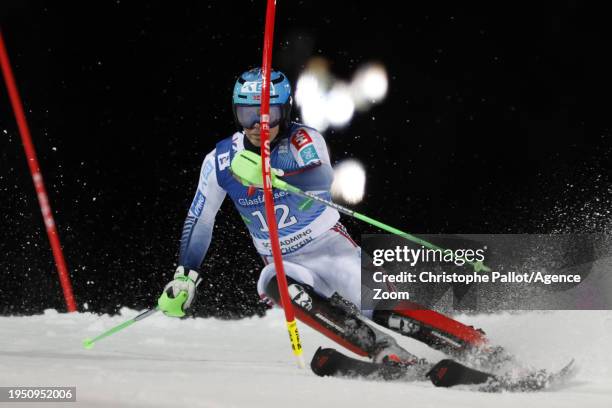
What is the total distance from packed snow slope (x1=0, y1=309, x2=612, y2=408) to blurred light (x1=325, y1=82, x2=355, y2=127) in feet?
4.84

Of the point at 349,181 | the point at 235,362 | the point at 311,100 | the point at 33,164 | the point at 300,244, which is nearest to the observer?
the point at 300,244

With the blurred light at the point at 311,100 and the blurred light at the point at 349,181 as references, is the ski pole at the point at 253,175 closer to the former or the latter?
the blurred light at the point at 349,181

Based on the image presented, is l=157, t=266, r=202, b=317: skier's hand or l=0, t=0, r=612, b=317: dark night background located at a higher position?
l=0, t=0, r=612, b=317: dark night background

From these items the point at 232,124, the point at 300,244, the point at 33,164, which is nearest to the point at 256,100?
the point at 232,124

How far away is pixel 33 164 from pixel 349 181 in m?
2.11

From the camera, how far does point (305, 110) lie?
453 cm

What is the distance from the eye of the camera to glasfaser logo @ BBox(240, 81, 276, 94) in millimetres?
3879

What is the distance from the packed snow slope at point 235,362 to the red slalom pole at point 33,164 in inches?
19.4

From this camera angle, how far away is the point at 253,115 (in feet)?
12.8

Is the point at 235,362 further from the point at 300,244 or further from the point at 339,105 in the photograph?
the point at 339,105

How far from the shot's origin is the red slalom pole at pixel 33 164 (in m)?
5.17

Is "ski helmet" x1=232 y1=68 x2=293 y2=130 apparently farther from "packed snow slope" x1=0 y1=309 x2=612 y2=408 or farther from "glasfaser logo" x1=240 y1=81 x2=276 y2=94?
"packed snow slope" x1=0 y1=309 x2=612 y2=408

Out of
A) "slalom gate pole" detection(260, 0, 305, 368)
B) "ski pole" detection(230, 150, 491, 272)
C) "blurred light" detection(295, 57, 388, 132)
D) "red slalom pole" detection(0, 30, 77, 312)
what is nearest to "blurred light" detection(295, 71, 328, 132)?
"blurred light" detection(295, 57, 388, 132)

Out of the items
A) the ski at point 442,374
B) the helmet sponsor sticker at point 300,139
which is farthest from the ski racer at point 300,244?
the ski at point 442,374
